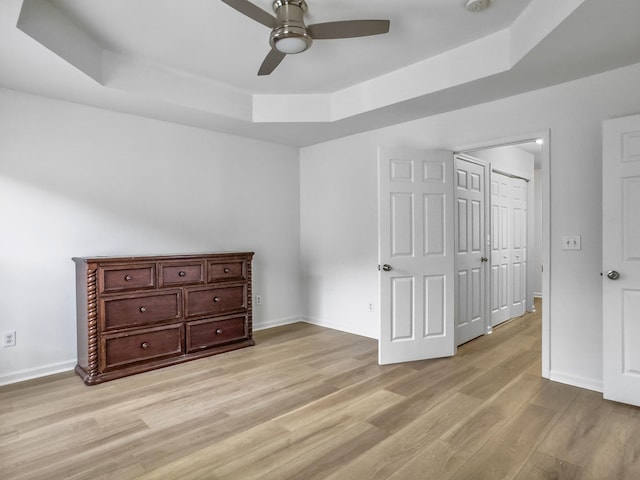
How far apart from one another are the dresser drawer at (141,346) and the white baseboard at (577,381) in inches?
127

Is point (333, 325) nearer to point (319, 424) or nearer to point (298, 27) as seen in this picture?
point (319, 424)

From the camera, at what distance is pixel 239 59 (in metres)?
3.12

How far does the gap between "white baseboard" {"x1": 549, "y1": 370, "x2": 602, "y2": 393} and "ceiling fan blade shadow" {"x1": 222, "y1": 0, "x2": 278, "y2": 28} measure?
3297mm

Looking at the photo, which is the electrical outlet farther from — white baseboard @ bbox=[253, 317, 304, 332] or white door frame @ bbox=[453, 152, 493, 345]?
white door frame @ bbox=[453, 152, 493, 345]

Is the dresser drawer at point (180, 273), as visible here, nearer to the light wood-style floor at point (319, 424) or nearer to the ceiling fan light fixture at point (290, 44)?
the light wood-style floor at point (319, 424)

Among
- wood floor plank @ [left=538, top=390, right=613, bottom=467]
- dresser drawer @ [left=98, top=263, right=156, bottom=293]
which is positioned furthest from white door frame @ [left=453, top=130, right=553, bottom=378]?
dresser drawer @ [left=98, top=263, right=156, bottom=293]

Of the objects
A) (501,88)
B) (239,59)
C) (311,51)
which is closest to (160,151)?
(239,59)

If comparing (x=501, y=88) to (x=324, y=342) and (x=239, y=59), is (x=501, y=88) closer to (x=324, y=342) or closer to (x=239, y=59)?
(x=239, y=59)

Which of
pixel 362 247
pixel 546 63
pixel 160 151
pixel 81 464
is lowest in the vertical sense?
pixel 81 464

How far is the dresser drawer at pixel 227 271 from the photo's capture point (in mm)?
3765

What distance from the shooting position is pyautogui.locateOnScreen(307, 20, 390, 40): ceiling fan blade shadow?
2.18 m

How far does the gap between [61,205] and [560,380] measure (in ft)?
14.6

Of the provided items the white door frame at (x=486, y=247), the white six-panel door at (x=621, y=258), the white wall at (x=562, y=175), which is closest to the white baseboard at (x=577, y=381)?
the white wall at (x=562, y=175)

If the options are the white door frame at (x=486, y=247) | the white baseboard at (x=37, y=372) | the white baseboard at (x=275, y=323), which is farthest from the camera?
the white baseboard at (x=275, y=323)
